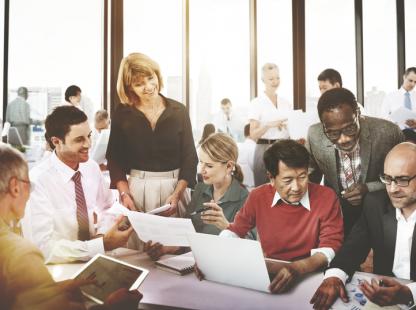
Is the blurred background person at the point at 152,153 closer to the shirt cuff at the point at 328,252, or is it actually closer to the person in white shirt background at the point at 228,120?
the person in white shirt background at the point at 228,120

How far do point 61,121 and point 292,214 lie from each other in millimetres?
1005

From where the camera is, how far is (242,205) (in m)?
1.81

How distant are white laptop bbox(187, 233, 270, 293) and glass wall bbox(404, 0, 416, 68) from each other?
994 mm

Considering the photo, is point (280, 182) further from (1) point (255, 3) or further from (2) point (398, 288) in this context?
(1) point (255, 3)

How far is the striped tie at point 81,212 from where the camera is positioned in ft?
5.89

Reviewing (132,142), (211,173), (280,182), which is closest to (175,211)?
(211,173)

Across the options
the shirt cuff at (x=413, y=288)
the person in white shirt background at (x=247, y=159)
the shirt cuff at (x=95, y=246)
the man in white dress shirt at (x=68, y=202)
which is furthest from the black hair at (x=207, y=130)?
the shirt cuff at (x=413, y=288)

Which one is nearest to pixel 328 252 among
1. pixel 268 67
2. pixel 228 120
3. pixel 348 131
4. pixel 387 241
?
pixel 387 241

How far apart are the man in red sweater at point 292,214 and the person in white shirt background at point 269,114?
0.09 m

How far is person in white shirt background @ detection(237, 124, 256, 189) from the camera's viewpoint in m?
1.81

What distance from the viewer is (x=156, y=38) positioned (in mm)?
1842

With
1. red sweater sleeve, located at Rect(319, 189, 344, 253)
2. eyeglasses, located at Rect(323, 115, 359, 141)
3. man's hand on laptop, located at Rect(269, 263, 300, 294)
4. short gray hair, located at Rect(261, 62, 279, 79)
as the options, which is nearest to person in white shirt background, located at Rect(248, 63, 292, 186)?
short gray hair, located at Rect(261, 62, 279, 79)

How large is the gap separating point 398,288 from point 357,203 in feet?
1.37

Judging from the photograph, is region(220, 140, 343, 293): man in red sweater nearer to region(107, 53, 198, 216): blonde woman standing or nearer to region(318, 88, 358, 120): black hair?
region(318, 88, 358, 120): black hair
